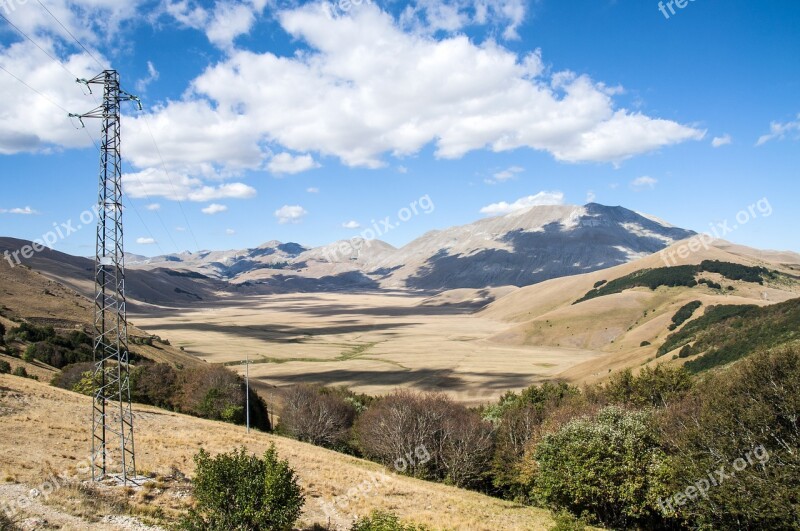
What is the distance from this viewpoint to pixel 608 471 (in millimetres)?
29328

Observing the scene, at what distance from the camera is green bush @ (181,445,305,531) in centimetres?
1964

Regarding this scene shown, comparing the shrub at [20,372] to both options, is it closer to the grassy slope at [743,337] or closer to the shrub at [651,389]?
the shrub at [651,389]

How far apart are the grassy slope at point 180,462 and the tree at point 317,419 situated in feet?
41.7

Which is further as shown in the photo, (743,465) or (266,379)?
(266,379)

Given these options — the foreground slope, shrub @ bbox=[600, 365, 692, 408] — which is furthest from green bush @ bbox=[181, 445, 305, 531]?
the foreground slope

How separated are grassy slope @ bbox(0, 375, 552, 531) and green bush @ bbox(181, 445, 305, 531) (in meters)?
3.52

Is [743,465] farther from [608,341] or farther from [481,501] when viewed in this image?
[608,341]

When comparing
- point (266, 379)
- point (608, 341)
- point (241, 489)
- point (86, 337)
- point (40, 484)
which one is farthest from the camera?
point (608, 341)

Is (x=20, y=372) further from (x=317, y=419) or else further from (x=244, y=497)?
(x=244, y=497)

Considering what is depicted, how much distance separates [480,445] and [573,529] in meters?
26.2

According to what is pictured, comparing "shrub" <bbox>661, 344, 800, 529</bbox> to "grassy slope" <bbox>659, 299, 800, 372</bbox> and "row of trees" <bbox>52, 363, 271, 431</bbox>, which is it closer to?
"grassy slope" <bbox>659, 299, 800, 372</bbox>

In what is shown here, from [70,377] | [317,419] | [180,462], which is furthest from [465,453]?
[70,377]

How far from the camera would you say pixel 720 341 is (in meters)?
78.9

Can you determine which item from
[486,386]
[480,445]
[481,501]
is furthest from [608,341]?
[481,501]
